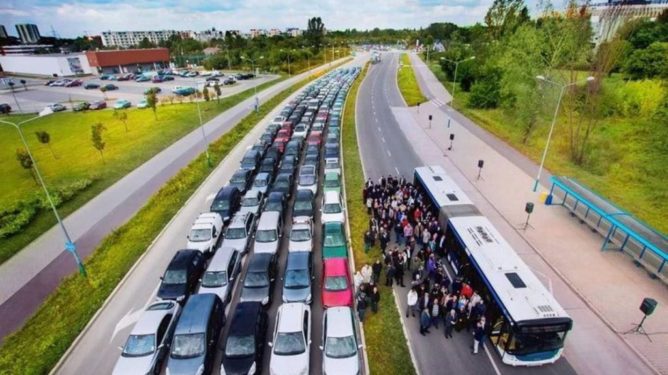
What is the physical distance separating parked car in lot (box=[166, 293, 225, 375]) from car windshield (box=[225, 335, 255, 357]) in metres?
0.77

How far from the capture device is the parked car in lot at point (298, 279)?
13750 mm

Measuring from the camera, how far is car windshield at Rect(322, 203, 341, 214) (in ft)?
62.6

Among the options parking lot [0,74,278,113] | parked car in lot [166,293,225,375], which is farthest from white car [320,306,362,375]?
parking lot [0,74,278,113]

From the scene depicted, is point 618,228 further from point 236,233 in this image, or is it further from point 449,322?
point 236,233

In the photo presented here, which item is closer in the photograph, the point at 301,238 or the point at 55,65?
the point at 301,238

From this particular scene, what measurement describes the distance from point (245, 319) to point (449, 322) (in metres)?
7.22

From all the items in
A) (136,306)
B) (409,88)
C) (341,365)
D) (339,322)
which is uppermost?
(409,88)

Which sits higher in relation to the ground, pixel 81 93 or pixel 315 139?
pixel 81 93

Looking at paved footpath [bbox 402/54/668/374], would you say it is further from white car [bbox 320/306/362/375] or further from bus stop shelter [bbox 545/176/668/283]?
white car [bbox 320/306/362/375]

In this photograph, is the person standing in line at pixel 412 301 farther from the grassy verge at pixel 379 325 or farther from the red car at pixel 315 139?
the red car at pixel 315 139

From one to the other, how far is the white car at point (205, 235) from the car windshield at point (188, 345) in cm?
579

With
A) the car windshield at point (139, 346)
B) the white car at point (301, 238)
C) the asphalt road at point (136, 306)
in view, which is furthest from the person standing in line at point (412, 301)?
the car windshield at point (139, 346)

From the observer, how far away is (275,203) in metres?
20.0

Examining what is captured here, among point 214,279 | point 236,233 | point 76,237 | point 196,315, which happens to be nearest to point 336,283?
point 214,279
